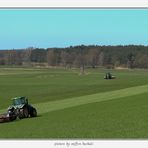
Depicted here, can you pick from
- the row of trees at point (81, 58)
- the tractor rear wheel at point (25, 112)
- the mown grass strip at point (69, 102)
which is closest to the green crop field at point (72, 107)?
the mown grass strip at point (69, 102)

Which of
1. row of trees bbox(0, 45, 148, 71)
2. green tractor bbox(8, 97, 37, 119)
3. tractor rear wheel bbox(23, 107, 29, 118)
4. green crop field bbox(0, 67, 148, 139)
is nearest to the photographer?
green crop field bbox(0, 67, 148, 139)

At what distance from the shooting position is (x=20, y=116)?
2188cm

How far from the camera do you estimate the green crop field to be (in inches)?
481

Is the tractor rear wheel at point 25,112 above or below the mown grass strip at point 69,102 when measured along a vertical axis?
above

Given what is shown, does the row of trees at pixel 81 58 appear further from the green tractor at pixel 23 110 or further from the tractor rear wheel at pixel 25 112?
the tractor rear wheel at pixel 25 112

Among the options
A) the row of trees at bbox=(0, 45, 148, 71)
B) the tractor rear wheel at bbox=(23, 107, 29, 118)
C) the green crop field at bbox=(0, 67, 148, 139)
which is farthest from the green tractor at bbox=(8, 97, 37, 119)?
the row of trees at bbox=(0, 45, 148, 71)

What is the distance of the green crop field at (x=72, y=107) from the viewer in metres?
12.2

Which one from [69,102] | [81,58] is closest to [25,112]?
[81,58]

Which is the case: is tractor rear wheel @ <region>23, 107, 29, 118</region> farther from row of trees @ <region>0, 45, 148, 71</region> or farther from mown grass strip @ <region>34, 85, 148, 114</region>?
mown grass strip @ <region>34, 85, 148, 114</region>
